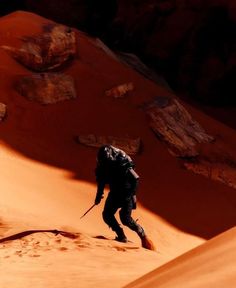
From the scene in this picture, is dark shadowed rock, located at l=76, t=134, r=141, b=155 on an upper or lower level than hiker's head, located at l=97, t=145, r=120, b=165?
lower

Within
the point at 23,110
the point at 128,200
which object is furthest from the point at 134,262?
the point at 23,110

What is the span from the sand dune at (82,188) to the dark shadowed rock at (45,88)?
19 centimetres

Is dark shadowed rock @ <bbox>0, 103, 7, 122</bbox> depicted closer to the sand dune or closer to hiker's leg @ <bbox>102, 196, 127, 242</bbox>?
the sand dune

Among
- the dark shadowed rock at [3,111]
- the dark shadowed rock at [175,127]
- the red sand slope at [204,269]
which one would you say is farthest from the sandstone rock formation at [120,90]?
the red sand slope at [204,269]

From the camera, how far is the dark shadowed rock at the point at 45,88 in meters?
13.1

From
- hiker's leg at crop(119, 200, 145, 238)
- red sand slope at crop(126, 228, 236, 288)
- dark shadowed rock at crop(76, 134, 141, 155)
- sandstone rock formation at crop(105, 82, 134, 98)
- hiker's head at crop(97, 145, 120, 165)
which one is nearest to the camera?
red sand slope at crop(126, 228, 236, 288)

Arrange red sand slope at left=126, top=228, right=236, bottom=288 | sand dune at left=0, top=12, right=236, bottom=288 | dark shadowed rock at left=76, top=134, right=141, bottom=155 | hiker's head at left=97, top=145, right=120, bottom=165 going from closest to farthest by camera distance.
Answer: red sand slope at left=126, top=228, right=236, bottom=288
sand dune at left=0, top=12, right=236, bottom=288
hiker's head at left=97, top=145, right=120, bottom=165
dark shadowed rock at left=76, top=134, right=141, bottom=155

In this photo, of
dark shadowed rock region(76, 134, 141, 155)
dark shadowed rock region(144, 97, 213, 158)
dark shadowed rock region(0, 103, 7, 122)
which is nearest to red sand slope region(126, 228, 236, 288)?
dark shadowed rock region(76, 134, 141, 155)

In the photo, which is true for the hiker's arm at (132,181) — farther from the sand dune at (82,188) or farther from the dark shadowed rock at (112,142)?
the dark shadowed rock at (112,142)

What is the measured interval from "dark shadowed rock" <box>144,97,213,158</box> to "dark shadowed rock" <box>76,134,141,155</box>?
2.92 feet

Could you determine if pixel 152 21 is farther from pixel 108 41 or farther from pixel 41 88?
Result: pixel 41 88

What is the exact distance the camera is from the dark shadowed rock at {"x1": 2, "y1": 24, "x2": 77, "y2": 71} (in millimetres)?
14445

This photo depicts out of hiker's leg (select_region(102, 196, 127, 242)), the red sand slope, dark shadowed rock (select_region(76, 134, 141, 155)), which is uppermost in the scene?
the red sand slope

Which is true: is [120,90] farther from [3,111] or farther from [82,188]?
[82,188]
